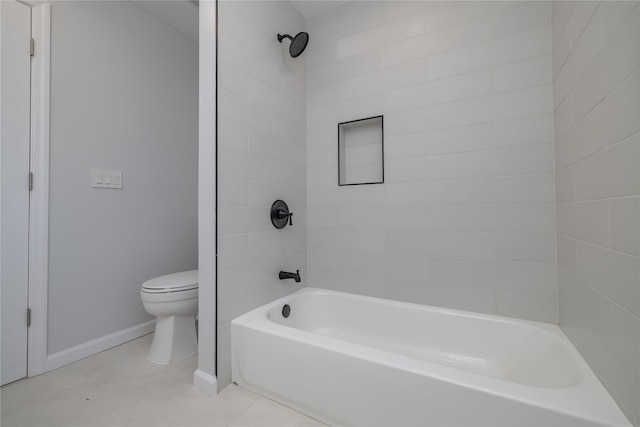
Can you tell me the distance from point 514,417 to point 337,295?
112cm

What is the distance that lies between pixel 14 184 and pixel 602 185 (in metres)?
2.68

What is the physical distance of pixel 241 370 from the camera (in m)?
1.38

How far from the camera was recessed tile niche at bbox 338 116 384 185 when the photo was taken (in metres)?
1.83

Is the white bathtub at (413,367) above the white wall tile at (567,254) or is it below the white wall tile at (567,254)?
below

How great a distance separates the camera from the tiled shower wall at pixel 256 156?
141 cm

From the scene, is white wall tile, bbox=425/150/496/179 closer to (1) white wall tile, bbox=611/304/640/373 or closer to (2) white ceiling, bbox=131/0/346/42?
(1) white wall tile, bbox=611/304/640/373

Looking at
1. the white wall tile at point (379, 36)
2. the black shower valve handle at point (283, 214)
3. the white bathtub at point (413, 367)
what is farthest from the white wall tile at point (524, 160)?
the black shower valve handle at point (283, 214)

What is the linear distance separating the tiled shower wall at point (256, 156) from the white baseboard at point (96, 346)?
1.05 meters

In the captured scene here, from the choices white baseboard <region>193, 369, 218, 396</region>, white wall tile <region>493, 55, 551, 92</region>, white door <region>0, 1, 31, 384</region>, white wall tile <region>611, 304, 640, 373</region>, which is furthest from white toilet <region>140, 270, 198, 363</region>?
white wall tile <region>493, 55, 551, 92</region>

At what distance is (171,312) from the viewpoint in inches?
65.5

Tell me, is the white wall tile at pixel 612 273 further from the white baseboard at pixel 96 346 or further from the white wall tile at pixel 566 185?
the white baseboard at pixel 96 346

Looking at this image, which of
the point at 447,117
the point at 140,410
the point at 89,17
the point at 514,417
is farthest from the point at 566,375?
the point at 89,17

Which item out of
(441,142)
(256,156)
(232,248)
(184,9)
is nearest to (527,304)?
(441,142)

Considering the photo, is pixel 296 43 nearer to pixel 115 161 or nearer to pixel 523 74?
pixel 523 74
